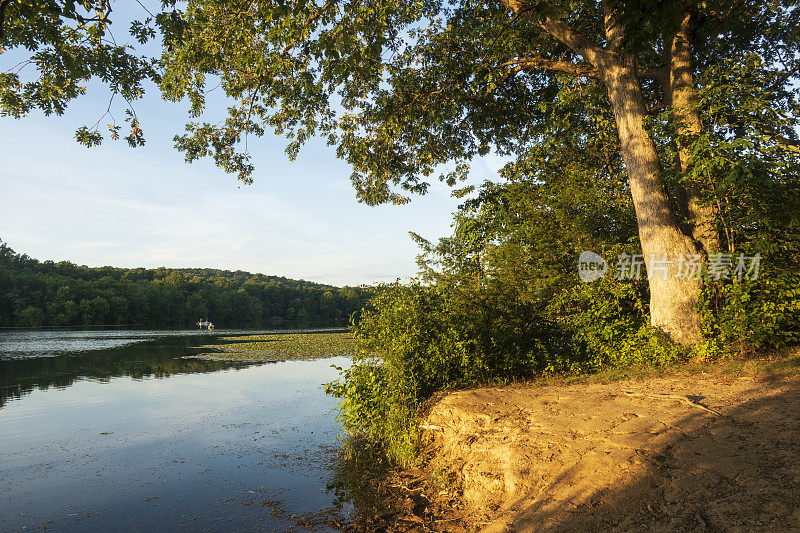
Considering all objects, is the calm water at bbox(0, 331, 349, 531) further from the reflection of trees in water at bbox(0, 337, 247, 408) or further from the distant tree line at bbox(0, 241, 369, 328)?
the distant tree line at bbox(0, 241, 369, 328)

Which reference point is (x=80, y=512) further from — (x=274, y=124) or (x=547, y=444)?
(x=274, y=124)

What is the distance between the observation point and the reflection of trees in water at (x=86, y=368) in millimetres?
16797

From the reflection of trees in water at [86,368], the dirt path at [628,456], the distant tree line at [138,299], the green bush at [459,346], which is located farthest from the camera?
the distant tree line at [138,299]

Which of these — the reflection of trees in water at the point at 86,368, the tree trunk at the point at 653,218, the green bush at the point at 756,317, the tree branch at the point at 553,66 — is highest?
the tree branch at the point at 553,66

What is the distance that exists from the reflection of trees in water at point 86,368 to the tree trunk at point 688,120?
62.7 feet

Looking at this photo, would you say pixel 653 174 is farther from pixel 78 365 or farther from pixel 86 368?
pixel 78 365

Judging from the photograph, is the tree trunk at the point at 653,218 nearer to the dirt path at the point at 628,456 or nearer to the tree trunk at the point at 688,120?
the tree trunk at the point at 688,120

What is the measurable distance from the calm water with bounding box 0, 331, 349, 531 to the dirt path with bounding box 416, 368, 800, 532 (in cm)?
209

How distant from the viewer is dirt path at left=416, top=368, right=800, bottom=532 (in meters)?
3.42

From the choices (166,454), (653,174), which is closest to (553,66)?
(653,174)

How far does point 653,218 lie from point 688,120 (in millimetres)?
2066

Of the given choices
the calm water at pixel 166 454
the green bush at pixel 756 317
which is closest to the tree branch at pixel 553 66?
the green bush at pixel 756 317

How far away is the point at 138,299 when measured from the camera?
80.1 m

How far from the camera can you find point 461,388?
7.73 meters
